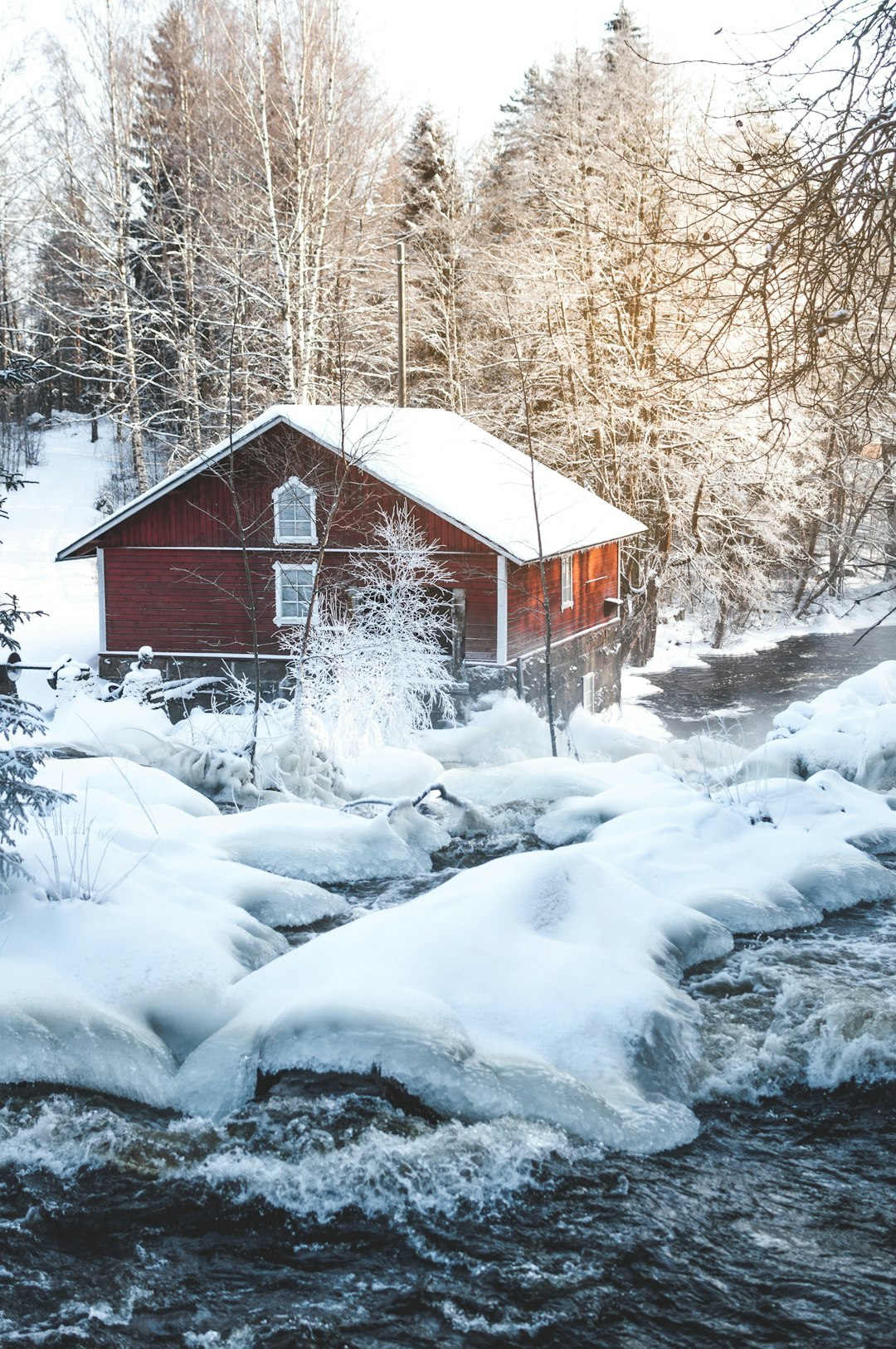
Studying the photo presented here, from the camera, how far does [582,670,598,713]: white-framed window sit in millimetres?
23947

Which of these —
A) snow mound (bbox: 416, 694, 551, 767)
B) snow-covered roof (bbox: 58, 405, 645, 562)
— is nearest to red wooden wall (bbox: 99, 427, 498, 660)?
snow-covered roof (bbox: 58, 405, 645, 562)

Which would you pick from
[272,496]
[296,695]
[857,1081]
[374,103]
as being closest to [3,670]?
[272,496]

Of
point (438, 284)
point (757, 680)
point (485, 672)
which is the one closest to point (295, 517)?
point (485, 672)

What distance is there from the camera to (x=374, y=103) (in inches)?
1045

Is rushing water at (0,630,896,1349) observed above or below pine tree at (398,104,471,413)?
below

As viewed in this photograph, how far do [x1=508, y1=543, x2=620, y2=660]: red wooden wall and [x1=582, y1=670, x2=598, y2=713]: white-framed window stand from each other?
1016 mm

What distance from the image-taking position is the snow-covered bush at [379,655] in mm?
16172

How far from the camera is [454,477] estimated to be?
20.5 meters

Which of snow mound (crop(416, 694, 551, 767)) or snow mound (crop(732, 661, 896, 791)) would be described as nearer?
snow mound (crop(732, 661, 896, 791))

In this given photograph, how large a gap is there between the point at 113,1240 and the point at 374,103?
86.7 ft

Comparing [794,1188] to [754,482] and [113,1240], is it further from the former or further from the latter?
[754,482]

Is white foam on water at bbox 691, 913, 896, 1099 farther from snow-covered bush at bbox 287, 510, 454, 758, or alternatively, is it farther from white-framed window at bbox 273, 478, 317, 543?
white-framed window at bbox 273, 478, 317, 543

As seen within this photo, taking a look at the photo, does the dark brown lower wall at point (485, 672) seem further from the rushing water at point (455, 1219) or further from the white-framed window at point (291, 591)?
the rushing water at point (455, 1219)

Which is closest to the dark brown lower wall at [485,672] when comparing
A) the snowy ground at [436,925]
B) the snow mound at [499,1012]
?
the snowy ground at [436,925]
